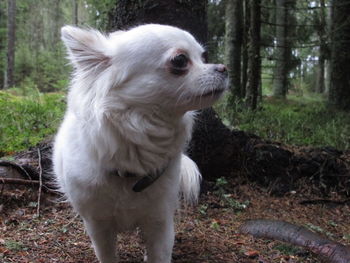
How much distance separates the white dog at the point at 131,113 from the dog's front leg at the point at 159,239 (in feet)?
0.07

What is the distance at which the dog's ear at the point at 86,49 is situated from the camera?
2.46 meters

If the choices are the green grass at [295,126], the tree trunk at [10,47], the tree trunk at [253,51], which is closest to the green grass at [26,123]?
the green grass at [295,126]

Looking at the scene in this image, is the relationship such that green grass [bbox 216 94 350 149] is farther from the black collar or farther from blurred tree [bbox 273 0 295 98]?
the black collar

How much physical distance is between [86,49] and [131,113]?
51 cm

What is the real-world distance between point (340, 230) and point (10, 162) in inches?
138

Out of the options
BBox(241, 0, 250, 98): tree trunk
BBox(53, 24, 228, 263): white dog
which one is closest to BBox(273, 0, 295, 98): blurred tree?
BBox(241, 0, 250, 98): tree trunk

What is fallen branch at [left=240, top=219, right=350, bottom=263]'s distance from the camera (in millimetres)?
3096

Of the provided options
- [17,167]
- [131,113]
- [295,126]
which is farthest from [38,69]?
[131,113]

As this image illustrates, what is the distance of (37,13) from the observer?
3388cm

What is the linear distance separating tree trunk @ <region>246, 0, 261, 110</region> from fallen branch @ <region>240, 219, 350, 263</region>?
5314 millimetres

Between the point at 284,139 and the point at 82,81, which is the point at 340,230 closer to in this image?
the point at 284,139

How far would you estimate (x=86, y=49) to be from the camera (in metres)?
2.48

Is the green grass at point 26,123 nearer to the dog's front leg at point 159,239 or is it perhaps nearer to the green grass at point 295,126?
the green grass at point 295,126

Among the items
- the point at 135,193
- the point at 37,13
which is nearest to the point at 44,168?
the point at 135,193
